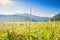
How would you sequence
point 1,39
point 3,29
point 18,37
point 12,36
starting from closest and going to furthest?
point 12,36
point 18,37
point 1,39
point 3,29

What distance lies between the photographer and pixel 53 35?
14.8ft

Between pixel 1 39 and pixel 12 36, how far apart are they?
690mm

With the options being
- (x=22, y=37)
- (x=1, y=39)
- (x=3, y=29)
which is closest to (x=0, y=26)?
(x=3, y=29)

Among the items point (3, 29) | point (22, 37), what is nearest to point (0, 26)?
point (3, 29)

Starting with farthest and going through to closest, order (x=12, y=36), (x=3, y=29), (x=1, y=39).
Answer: (x=3, y=29), (x=1, y=39), (x=12, y=36)

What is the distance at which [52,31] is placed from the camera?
452 centimetres

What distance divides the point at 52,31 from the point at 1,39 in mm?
1167

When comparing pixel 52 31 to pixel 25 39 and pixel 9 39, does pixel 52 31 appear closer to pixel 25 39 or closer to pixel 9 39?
pixel 25 39

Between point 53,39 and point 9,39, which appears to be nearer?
point 9,39

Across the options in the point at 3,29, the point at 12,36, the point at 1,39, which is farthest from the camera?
the point at 3,29

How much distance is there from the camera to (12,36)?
13.3 feet

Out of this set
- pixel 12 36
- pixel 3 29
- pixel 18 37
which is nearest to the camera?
pixel 12 36

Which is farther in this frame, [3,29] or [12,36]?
[3,29]

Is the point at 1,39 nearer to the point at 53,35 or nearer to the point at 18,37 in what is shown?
the point at 18,37
